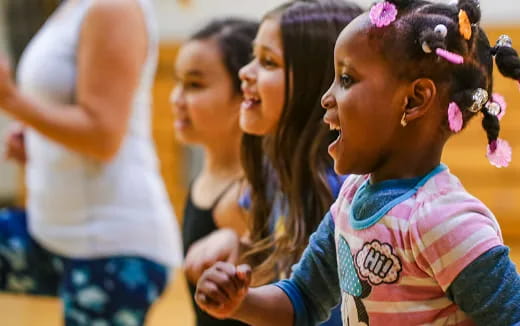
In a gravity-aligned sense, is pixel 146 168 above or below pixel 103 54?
below

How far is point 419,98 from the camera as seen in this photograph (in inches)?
29.9

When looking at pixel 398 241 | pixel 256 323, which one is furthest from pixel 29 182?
pixel 398 241

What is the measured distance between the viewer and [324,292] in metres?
0.90

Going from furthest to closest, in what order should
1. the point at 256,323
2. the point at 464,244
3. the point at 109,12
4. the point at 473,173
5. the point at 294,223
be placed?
the point at 473,173
the point at 109,12
the point at 294,223
the point at 256,323
the point at 464,244

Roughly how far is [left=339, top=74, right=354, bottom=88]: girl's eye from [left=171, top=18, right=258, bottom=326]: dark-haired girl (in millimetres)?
Result: 763

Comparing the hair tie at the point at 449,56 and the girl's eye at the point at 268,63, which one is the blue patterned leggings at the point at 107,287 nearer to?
the girl's eye at the point at 268,63

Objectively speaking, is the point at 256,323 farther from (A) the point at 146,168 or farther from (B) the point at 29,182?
(B) the point at 29,182

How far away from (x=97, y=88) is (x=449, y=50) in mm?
1004

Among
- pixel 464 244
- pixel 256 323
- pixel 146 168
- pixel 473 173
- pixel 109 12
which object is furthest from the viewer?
pixel 473 173

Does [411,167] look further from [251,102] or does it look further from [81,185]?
[81,185]

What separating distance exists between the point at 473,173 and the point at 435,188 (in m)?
3.11

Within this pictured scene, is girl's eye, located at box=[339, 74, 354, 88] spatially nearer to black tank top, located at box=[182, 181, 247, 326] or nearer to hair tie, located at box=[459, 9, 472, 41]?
hair tie, located at box=[459, 9, 472, 41]

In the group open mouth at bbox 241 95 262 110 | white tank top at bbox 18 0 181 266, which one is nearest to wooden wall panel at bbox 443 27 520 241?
white tank top at bbox 18 0 181 266

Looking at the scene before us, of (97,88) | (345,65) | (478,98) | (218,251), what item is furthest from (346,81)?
(97,88)
